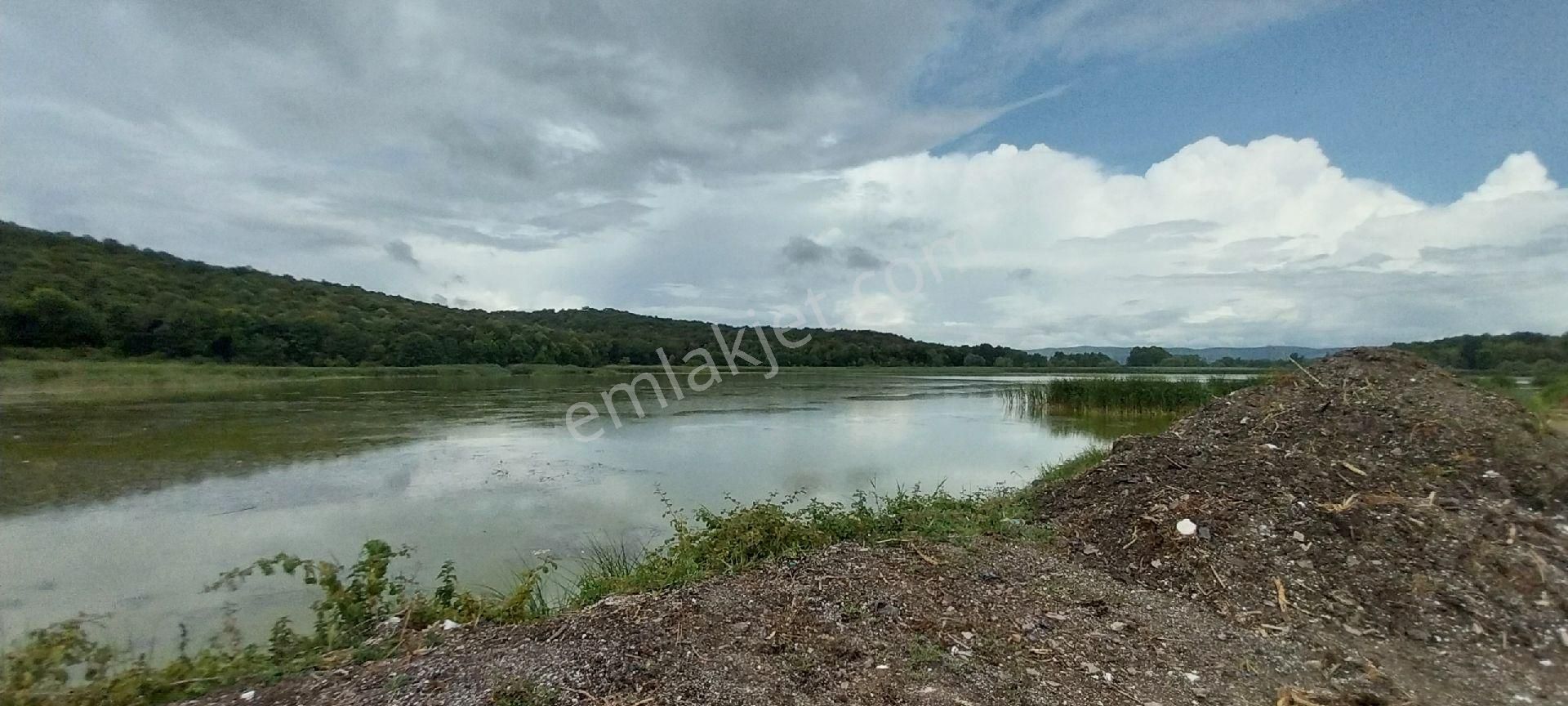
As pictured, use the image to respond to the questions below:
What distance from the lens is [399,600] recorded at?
4.12m

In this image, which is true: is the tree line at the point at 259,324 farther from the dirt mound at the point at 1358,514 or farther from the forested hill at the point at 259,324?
the dirt mound at the point at 1358,514

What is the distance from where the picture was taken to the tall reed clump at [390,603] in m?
3.10

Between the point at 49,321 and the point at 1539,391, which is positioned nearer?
the point at 1539,391

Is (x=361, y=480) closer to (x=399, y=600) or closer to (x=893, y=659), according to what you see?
(x=399, y=600)

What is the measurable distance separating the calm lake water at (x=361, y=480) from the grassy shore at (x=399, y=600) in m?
0.61

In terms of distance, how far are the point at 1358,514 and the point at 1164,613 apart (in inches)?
69.9

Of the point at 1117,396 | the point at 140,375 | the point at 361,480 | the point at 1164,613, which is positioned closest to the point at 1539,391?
the point at 1164,613

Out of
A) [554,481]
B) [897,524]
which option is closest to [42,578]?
[554,481]

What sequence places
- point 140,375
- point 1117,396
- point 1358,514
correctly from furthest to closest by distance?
point 140,375
point 1117,396
point 1358,514

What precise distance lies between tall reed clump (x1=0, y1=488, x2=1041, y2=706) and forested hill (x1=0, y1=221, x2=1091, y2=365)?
124 ft

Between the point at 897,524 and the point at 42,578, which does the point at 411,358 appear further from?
the point at 897,524

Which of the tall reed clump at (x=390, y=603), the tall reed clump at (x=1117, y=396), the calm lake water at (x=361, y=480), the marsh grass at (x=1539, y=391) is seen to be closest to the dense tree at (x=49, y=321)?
the calm lake water at (x=361, y=480)

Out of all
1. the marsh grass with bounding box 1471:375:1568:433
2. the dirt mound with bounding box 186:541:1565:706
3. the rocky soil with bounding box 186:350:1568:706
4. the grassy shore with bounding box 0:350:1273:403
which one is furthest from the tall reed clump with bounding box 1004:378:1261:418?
the grassy shore with bounding box 0:350:1273:403

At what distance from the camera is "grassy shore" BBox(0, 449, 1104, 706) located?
3.11 metres
